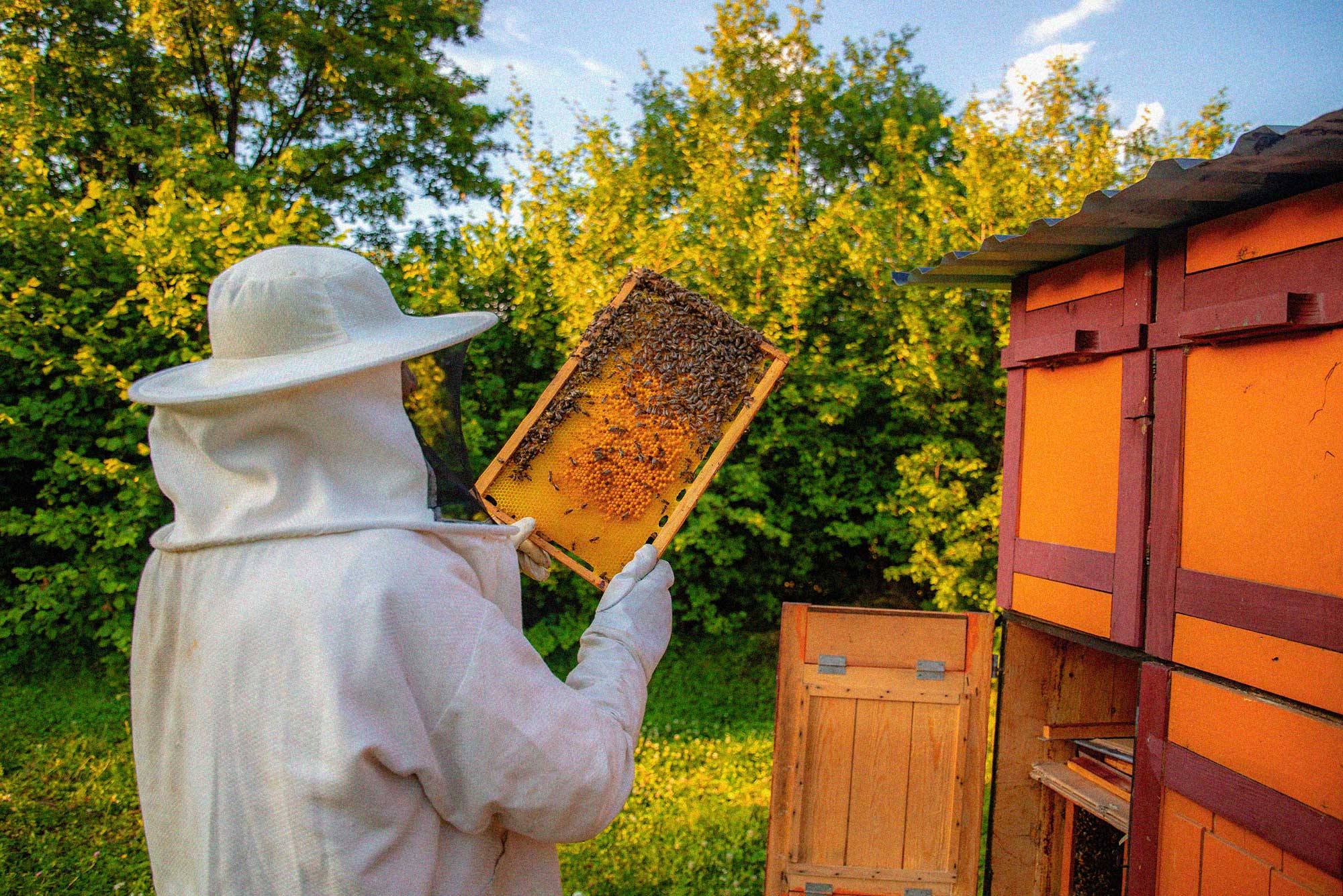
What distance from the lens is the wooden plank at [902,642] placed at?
331 centimetres

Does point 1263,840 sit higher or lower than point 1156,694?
lower

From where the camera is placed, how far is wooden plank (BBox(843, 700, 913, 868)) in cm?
330

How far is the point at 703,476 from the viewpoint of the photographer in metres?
2.30

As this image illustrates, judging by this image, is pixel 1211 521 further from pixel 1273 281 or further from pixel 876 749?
pixel 876 749

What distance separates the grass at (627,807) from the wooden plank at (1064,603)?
205 centimetres

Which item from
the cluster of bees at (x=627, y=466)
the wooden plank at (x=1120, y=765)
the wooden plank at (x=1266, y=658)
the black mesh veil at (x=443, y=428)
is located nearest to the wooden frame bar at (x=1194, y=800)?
the wooden plank at (x=1266, y=658)

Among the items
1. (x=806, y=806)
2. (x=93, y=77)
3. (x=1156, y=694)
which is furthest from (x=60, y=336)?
(x=1156, y=694)

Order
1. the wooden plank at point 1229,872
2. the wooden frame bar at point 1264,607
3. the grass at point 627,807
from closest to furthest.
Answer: the wooden frame bar at point 1264,607, the wooden plank at point 1229,872, the grass at point 627,807

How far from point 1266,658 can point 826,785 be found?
5.48 feet

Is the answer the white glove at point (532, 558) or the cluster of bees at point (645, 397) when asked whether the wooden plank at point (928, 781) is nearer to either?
the cluster of bees at point (645, 397)

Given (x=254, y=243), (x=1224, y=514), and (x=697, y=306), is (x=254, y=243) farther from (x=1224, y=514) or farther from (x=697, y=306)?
(x=1224, y=514)

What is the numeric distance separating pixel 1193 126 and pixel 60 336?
8465 mm

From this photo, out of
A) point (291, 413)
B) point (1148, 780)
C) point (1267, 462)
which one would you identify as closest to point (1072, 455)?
point (1267, 462)

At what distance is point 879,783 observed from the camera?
3314 millimetres
